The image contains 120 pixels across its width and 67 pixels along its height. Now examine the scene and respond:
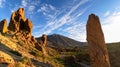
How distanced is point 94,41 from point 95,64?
187cm

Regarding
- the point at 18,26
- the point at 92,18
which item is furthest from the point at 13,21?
the point at 92,18

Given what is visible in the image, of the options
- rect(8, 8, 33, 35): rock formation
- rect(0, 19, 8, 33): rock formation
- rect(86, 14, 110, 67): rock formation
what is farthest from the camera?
rect(8, 8, 33, 35): rock formation

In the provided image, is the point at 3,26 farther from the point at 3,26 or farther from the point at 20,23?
the point at 20,23

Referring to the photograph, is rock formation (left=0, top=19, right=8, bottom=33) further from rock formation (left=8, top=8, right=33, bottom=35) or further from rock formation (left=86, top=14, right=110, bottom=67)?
rock formation (left=86, top=14, right=110, bottom=67)

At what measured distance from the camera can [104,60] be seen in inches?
654

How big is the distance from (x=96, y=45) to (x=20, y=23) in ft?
159

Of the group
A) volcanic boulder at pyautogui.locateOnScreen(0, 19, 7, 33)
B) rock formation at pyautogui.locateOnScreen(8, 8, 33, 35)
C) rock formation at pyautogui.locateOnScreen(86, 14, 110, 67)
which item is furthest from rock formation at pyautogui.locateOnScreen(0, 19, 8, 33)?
rock formation at pyautogui.locateOnScreen(86, 14, 110, 67)

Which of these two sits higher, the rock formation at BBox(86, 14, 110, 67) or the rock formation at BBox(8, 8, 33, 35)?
the rock formation at BBox(8, 8, 33, 35)

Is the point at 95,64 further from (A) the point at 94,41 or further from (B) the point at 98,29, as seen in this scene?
(B) the point at 98,29

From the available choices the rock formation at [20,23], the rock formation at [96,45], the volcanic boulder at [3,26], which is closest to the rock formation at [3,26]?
the volcanic boulder at [3,26]

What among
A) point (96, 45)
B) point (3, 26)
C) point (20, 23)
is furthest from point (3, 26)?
point (96, 45)

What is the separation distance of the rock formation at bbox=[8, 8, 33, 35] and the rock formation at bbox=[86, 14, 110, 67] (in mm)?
43211

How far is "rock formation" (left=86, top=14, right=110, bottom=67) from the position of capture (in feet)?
54.5

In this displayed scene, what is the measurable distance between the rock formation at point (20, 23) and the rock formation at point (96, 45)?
43211mm
